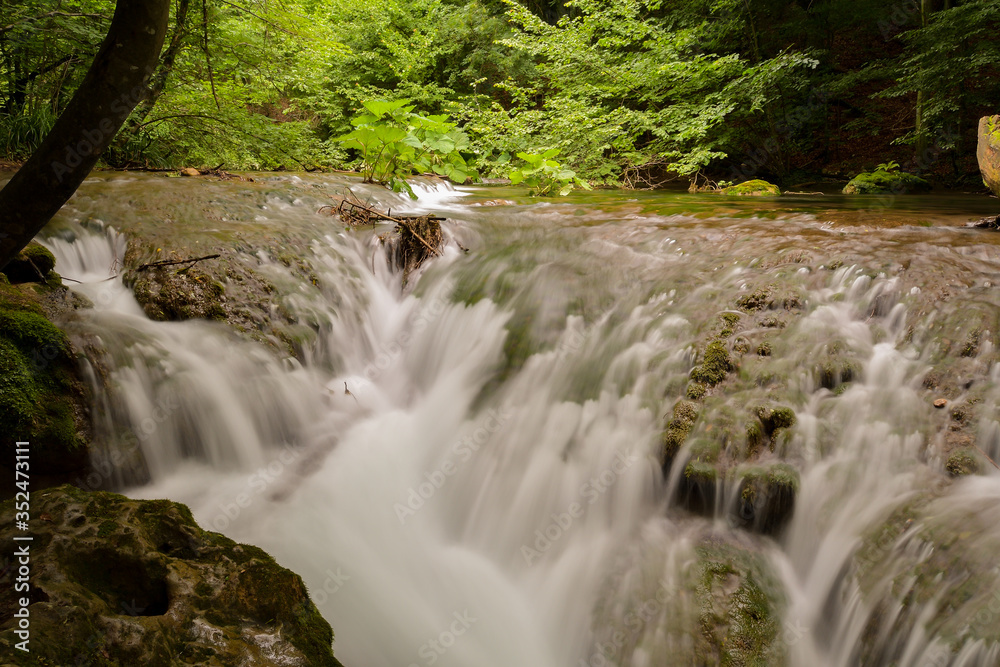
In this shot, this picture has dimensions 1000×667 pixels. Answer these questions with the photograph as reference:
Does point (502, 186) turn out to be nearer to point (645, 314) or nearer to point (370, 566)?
point (645, 314)

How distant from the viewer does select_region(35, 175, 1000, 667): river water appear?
7.83ft

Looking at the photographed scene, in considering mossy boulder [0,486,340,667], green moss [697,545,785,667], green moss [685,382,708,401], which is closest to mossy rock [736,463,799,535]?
green moss [697,545,785,667]

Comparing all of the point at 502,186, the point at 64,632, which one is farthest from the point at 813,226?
the point at 502,186

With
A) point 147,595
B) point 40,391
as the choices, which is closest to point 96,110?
point 147,595

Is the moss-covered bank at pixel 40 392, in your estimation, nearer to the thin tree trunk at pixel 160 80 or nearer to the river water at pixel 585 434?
the river water at pixel 585 434

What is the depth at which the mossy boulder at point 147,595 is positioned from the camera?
144cm

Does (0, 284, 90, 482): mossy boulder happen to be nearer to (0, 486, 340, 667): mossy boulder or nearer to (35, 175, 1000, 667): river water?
(35, 175, 1000, 667): river water

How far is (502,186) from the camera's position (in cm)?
1082

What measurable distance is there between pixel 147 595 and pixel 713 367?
2.82 m

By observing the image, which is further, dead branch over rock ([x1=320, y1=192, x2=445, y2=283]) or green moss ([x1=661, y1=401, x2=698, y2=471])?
dead branch over rock ([x1=320, y1=192, x2=445, y2=283])

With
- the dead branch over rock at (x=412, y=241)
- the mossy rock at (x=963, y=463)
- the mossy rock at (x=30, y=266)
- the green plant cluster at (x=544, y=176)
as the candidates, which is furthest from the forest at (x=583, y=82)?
the mossy rock at (x=963, y=463)

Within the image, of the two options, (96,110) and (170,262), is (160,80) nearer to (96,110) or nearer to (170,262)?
(170,262)

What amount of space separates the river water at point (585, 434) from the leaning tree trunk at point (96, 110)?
1.50 m

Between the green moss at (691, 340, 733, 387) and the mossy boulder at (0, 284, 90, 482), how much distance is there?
3255 mm
